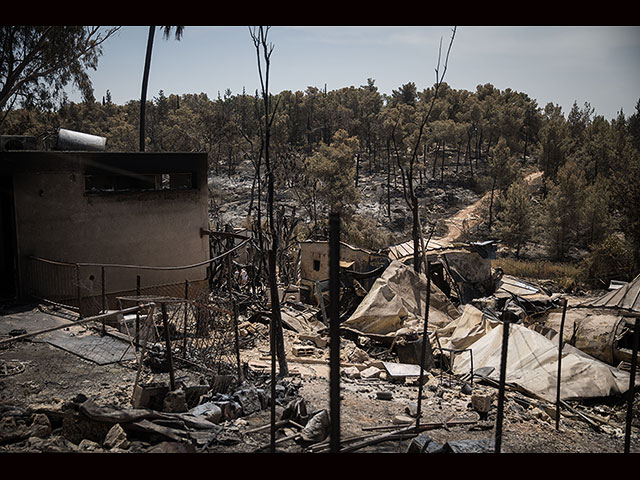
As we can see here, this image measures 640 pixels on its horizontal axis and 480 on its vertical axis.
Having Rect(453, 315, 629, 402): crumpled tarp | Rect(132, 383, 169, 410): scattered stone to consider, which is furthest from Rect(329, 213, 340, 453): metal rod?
Rect(453, 315, 629, 402): crumpled tarp

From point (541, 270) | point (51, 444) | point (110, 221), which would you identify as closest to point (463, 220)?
point (541, 270)

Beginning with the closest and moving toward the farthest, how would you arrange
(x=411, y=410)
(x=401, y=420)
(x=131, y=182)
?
(x=401, y=420) < (x=411, y=410) < (x=131, y=182)

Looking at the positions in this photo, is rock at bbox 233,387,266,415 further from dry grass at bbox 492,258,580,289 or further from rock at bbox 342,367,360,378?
dry grass at bbox 492,258,580,289

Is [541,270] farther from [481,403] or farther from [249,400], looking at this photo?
[249,400]

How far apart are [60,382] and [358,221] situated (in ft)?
108

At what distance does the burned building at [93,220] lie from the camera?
456 inches

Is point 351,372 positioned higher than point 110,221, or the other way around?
point 110,221

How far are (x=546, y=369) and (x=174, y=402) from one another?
7.49 meters

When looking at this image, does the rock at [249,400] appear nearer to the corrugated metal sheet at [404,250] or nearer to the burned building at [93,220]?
the burned building at [93,220]

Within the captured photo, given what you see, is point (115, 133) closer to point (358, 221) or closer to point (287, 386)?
point (358, 221)

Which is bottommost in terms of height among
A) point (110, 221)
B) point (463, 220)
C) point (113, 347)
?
point (463, 220)

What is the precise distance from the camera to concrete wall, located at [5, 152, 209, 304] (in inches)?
464

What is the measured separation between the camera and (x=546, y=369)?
10555 millimetres

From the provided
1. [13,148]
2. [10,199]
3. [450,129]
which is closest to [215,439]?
[10,199]
